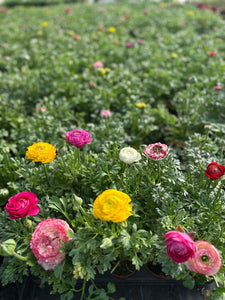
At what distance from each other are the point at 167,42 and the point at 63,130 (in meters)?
3.02

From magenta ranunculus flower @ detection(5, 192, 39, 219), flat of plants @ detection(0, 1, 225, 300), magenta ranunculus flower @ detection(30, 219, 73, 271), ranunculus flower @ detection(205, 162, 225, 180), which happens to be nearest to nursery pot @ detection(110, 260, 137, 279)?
flat of plants @ detection(0, 1, 225, 300)

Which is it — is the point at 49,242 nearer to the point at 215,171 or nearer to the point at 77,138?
the point at 77,138

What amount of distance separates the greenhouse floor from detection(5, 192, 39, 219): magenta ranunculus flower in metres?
0.57

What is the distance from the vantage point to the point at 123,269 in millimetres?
1600

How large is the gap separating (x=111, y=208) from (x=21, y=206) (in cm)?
50

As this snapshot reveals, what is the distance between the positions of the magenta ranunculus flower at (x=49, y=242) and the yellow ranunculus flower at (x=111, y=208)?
0.95ft

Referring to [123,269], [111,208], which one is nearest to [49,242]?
[111,208]

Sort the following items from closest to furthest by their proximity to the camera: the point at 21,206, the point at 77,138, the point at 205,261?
1. the point at 205,261
2. the point at 21,206
3. the point at 77,138

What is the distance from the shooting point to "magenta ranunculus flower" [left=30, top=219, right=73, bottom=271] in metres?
1.30

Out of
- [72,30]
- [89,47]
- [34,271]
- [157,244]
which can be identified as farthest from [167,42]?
[34,271]

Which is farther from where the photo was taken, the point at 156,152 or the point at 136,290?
the point at 136,290

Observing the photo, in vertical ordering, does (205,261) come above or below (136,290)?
above

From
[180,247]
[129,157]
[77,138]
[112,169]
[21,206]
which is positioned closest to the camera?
[180,247]

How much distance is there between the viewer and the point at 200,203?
1551 mm
